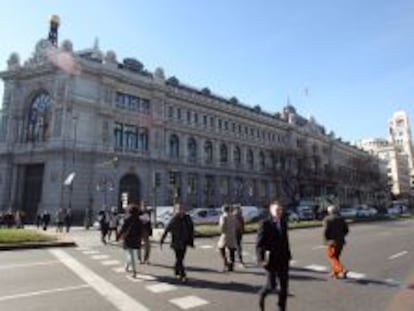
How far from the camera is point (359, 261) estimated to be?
600 inches

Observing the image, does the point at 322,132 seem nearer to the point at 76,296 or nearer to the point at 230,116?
the point at 230,116

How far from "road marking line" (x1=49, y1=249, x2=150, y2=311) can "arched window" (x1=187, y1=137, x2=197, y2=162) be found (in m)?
50.1

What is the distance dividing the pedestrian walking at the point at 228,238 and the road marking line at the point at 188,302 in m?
4.18

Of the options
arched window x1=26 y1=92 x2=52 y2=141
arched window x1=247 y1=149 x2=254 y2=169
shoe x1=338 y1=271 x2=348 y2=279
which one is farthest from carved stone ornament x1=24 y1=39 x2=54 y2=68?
shoe x1=338 y1=271 x2=348 y2=279

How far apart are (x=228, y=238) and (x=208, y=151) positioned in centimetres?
5543

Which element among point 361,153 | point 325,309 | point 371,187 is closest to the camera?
point 325,309

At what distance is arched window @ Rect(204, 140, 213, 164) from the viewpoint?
224 ft

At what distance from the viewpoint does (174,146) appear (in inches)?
2463

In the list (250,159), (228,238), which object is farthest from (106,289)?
(250,159)

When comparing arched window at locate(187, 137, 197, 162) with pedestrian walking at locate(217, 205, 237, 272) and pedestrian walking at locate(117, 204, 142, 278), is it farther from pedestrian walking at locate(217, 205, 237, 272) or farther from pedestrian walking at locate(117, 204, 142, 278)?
pedestrian walking at locate(117, 204, 142, 278)

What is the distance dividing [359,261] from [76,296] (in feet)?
32.0

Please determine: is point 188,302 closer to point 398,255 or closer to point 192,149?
point 398,255

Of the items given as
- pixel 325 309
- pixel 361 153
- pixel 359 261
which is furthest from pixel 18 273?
pixel 361 153

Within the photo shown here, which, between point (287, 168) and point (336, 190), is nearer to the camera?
point (287, 168)
